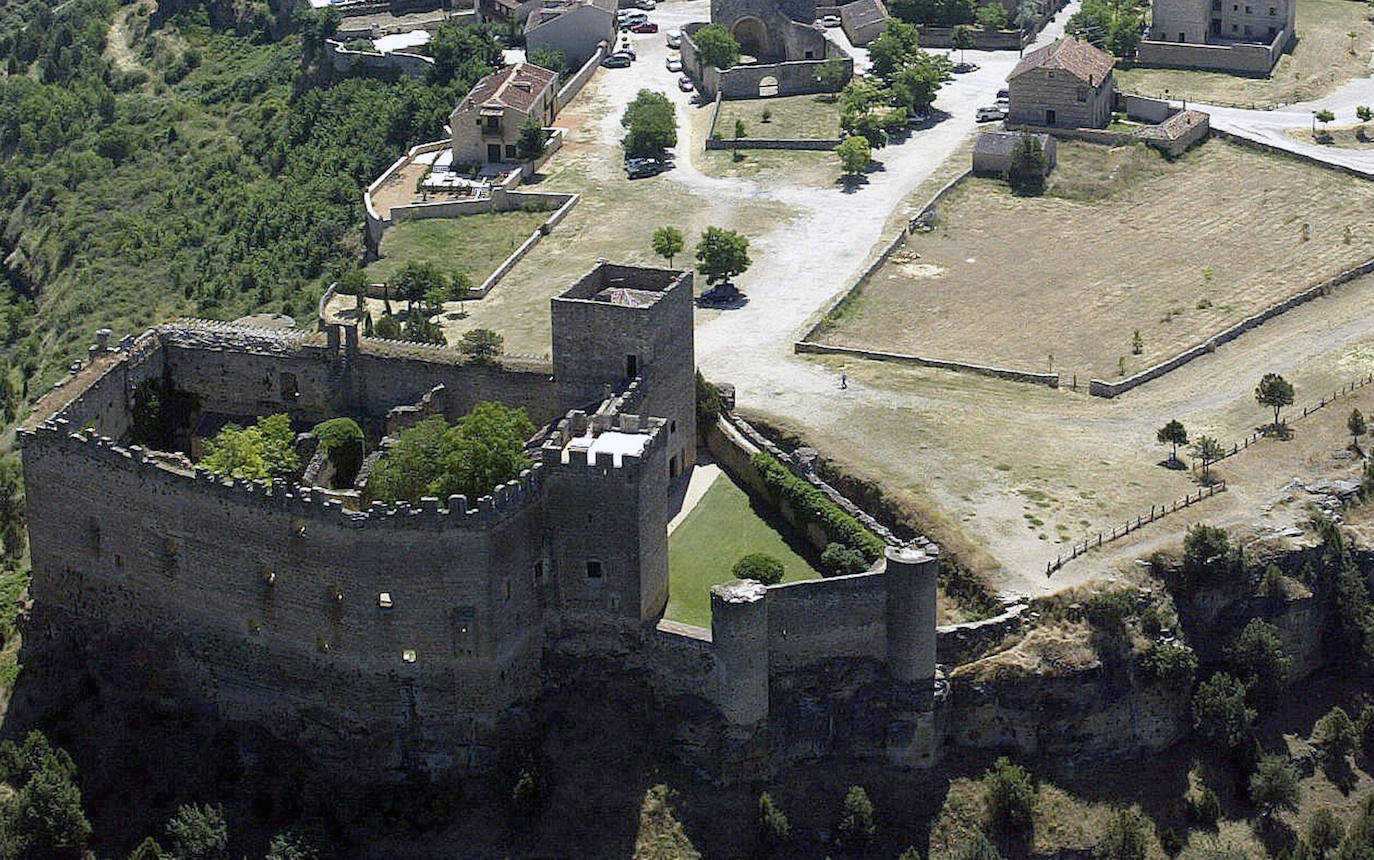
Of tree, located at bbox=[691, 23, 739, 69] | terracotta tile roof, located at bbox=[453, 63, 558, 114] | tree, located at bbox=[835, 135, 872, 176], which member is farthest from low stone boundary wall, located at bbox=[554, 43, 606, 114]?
tree, located at bbox=[835, 135, 872, 176]

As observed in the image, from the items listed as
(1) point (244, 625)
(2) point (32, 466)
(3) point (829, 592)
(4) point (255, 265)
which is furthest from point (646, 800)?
(4) point (255, 265)

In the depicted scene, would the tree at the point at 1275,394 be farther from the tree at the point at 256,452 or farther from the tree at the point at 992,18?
the tree at the point at 992,18

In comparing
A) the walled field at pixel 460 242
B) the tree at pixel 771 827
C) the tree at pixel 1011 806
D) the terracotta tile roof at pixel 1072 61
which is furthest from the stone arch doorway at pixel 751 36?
the tree at pixel 771 827

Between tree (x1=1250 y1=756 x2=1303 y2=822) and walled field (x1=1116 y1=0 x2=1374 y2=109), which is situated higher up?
walled field (x1=1116 y1=0 x2=1374 y2=109)

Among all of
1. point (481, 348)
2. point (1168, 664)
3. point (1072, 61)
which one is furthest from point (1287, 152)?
point (481, 348)

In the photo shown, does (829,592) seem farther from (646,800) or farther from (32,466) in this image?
(32,466)

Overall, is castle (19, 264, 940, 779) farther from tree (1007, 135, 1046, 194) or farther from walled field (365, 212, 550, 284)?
tree (1007, 135, 1046, 194)
